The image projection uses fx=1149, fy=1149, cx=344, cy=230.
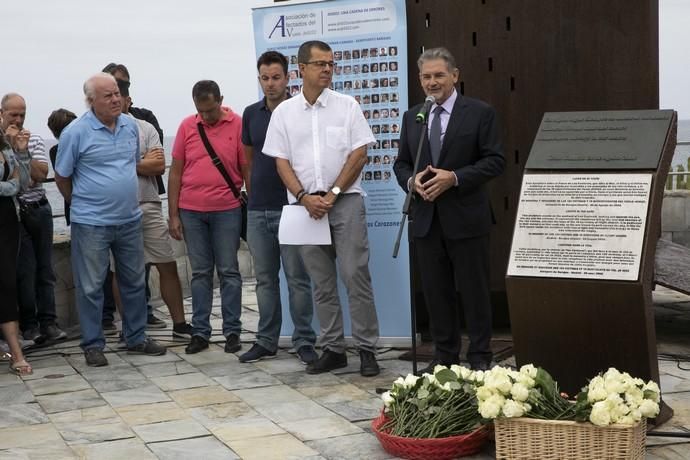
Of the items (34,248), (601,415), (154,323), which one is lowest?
(154,323)

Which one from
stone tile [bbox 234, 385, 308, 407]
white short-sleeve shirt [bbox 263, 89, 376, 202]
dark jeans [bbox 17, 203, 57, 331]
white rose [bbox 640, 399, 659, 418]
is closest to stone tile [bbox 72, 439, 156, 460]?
stone tile [bbox 234, 385, 308, 407]

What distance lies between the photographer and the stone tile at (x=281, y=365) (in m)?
6.71

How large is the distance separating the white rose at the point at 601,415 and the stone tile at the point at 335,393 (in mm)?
1801

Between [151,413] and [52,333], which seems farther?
[52,333]

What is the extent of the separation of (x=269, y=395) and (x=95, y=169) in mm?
1937

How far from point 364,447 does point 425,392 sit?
36cm

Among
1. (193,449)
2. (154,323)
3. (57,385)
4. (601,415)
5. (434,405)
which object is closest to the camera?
(601,415)

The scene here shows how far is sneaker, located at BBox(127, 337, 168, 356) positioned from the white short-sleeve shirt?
155cm

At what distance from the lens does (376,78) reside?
7.12m

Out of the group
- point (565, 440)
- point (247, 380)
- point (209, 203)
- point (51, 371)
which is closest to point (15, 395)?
point (51, 371)

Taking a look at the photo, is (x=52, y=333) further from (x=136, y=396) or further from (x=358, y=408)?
(x=358, y=408)

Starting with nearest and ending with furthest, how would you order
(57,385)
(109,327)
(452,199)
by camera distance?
1. (452,199)
2. (57,385)
3. (109,327)

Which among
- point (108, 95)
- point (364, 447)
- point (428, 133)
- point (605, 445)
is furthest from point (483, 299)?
point (108, 95)

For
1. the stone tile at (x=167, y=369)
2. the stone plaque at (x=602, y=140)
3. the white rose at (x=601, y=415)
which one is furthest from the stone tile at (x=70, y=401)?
the white rose at (x=601, y=415)
